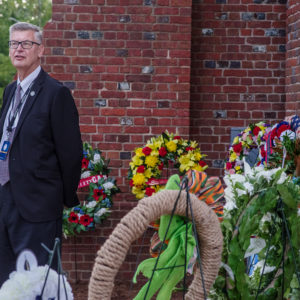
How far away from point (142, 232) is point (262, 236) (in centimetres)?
58

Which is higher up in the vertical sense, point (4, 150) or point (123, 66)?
point (123, 66)

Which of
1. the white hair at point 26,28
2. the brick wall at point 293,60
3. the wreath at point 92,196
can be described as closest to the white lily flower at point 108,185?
the wreath at point 92,196

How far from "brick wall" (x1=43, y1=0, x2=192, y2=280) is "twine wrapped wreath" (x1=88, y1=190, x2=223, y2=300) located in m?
3.64

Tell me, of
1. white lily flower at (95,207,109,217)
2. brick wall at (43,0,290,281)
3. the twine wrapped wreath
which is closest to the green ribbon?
the twine wrapped wreath

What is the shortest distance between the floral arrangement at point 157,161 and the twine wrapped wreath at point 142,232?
3.09 metres

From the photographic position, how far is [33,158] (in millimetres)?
3381

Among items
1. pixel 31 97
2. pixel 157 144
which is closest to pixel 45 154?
pixel 31 97

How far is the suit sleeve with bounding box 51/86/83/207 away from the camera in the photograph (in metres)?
3.42

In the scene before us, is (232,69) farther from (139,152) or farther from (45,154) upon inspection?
(45,154)

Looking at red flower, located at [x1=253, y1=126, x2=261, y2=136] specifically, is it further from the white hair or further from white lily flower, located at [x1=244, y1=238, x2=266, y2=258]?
white lily flower, located at [x1=244, y1=238, x2=266, y2=258]

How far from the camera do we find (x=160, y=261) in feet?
6.11

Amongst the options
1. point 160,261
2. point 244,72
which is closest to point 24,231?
point 160,261

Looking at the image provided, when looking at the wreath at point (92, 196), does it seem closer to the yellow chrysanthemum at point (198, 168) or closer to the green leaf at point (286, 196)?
the yellow chrysanthemum at point (198, 168)

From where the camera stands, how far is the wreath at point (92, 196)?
5266 millimetres
